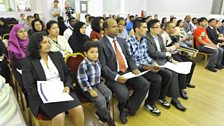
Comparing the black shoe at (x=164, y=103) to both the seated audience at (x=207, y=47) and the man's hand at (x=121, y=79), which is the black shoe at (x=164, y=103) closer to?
the man's hand at (x=121, y=79)

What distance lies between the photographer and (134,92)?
2.25 meters

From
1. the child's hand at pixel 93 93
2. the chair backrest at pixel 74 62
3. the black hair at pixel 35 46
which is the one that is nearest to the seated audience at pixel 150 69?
the chair backrest at pixel 74 62

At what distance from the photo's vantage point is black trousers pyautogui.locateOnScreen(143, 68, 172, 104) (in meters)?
2.36

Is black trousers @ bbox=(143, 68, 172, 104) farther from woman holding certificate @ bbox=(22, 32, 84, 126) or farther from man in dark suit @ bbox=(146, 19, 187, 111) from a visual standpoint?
woman holding certificate @ bbox=(22, 32, 84, 126)

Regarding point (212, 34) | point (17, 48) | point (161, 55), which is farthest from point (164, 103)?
point (212, 34)

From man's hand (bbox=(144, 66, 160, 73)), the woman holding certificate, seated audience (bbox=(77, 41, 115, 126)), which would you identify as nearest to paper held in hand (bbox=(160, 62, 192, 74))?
man's hand (bbox=(144, 66, 160, 73))

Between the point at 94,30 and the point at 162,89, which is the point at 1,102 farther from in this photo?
the point at 94,30

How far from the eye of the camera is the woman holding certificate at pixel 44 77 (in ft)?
5.35

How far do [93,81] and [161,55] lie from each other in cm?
115

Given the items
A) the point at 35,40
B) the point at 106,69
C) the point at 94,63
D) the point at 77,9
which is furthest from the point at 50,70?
the point at 77,9

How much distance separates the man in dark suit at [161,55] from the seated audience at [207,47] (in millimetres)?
1750

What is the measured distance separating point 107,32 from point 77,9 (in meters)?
5.79

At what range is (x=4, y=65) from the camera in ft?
9.29

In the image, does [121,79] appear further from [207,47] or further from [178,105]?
[207,47]
